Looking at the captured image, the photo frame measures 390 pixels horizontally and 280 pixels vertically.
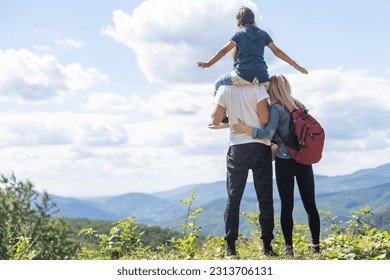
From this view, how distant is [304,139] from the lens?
23.6 ft

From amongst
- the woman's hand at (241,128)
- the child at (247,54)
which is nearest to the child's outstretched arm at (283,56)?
the child at (247,54)

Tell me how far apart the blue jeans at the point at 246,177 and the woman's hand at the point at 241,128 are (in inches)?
8.0

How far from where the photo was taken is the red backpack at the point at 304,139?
718cm

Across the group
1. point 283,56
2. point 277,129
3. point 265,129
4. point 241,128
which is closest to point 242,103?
point 241,128

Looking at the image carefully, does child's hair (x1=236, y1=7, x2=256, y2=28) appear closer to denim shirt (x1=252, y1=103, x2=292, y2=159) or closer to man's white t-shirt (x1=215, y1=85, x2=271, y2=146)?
man's white t-shirt (x1=215, y1=85, x2=271, y2=146)

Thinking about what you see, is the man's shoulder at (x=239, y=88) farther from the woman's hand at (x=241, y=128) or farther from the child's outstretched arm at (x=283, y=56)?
the child's outstretched arm at (x=283, y=56)

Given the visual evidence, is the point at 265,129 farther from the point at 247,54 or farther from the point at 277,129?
the point at 247,54

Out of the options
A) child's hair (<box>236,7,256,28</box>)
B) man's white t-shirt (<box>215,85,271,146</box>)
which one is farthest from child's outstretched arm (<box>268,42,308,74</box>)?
man's white t-shirt (<box>215,85,271,146</box>)

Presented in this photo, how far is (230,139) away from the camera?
7.43 metres

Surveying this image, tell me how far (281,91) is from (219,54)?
1.08m

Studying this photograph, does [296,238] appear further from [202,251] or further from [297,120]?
[297,120]
